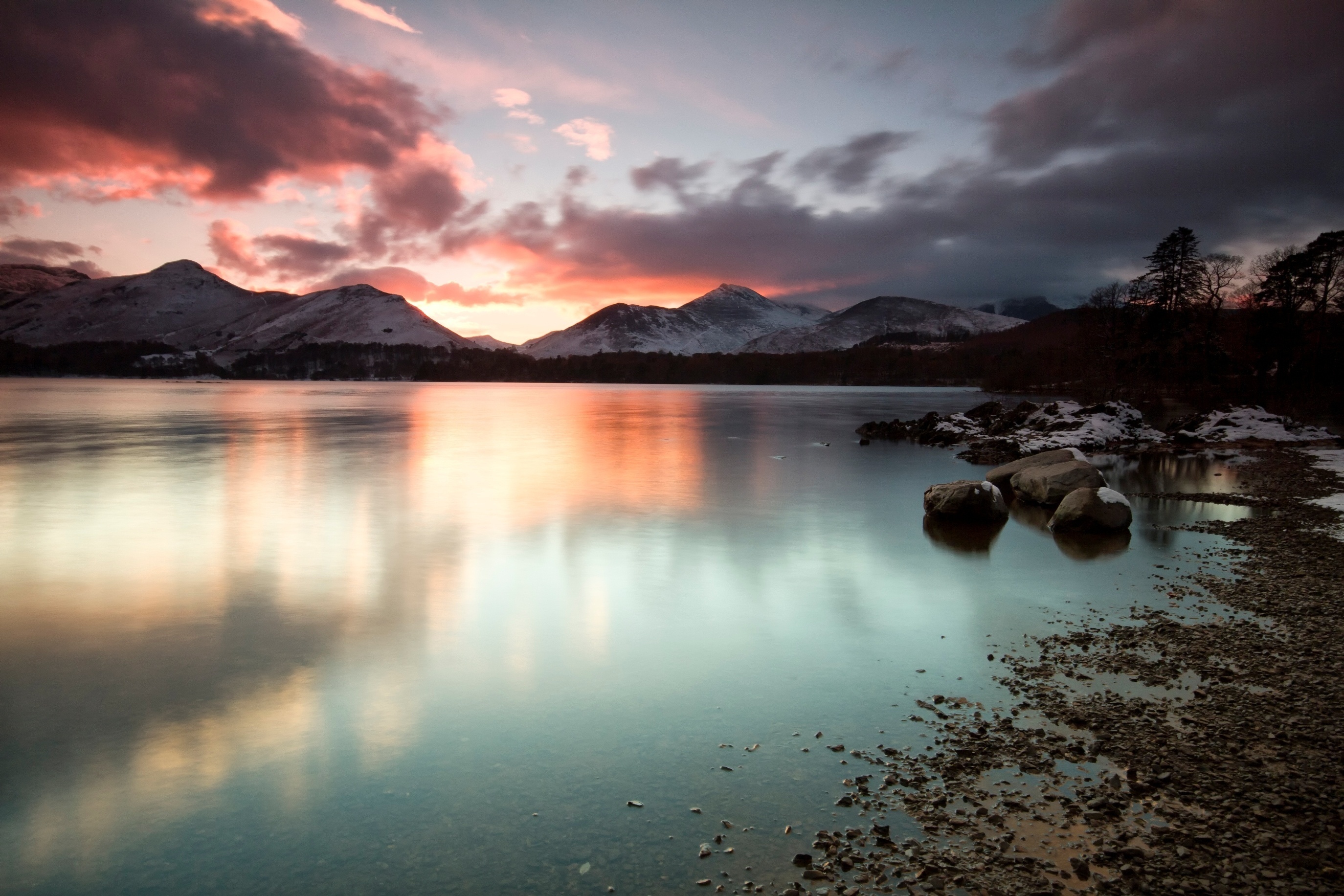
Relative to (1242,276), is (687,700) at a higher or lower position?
lower

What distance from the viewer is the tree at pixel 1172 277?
5928 cm

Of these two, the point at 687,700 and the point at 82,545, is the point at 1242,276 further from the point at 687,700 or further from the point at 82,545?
the point at 82,545

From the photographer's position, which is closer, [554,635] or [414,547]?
[554,635]

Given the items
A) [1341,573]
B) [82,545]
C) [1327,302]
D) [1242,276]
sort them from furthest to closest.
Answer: [1242,276] → [1327,302] → [82,545] → [1341,573]

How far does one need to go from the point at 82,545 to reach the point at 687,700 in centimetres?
1273

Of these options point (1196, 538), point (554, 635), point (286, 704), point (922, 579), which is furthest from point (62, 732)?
Result: point (1196, 538)

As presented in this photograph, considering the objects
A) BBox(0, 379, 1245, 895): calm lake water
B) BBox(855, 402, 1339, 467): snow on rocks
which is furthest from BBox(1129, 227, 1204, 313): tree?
BBox(0, 379, 1245, 895): calm lake water

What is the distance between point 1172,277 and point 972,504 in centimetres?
5797

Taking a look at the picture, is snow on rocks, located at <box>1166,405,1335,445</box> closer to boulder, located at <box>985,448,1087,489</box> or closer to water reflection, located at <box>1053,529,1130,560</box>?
boulder, located at <box>985,448,1087,489</box>

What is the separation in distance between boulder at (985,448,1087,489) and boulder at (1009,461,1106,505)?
2.51ft

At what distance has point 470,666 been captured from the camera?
809 cm

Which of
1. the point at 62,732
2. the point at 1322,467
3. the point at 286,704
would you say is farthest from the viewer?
the point at 1322,467

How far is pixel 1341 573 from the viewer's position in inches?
430

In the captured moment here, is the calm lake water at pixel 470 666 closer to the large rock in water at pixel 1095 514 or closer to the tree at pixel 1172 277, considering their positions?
the large rock in water at pixel 1095 514
